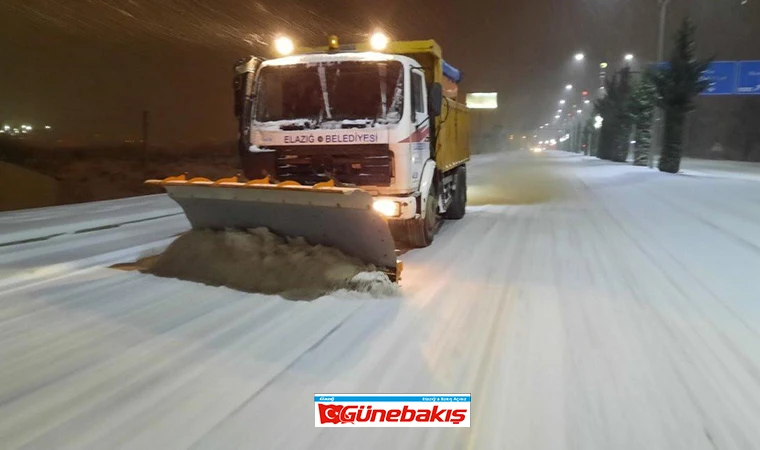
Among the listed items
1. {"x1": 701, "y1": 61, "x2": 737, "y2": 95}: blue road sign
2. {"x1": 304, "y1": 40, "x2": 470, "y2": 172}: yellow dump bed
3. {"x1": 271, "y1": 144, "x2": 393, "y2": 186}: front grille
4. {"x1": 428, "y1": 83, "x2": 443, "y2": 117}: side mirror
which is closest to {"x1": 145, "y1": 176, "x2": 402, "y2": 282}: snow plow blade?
{"x1": 271, "y1": 144, "x2": 393, "y2": 186}: front grille

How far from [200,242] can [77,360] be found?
9.82 ft

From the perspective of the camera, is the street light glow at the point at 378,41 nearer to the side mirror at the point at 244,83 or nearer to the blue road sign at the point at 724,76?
the side mirror at the point at 244,83

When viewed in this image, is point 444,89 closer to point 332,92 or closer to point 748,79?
point 332,92

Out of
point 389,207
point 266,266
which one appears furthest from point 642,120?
point 266,266

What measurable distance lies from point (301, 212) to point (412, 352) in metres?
2.64

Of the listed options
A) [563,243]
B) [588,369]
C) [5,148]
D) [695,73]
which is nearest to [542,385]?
[588,369]

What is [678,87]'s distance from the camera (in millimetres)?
27797

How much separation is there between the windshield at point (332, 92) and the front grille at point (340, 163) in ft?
1.39

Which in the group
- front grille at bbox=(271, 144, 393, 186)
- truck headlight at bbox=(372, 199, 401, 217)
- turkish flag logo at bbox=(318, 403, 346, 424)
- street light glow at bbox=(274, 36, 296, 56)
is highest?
street light glow at bbox=(274, 36, 296, 56)

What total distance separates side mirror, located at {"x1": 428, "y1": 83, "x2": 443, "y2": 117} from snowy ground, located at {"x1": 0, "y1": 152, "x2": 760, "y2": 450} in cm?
220

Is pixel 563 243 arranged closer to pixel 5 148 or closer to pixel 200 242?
pixel 200 242

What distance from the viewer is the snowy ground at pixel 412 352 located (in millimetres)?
3766

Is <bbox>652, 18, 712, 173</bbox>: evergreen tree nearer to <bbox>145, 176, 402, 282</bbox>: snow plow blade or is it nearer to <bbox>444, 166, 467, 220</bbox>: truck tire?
<bbox>444, 166, 467, 220</bbox>: truck tire

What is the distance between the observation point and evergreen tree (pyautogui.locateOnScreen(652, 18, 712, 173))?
90.5ft
